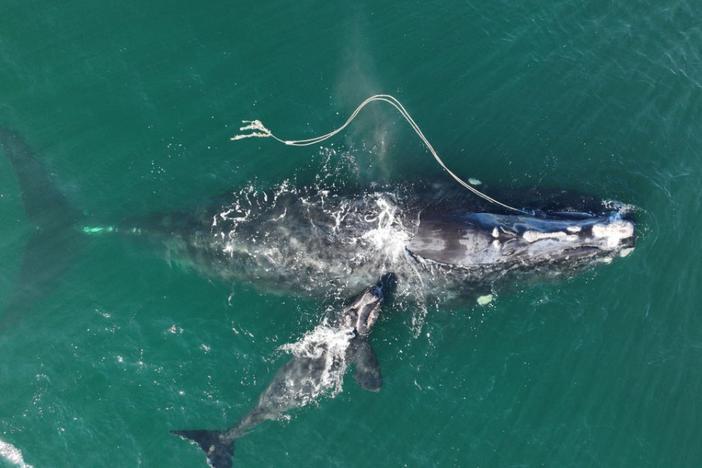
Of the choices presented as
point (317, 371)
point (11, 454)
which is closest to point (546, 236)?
point (317, 371)

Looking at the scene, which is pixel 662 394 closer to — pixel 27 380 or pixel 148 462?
pixel 148 462

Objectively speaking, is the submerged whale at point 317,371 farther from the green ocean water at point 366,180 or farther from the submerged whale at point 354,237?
the green ocean water at point 366,180

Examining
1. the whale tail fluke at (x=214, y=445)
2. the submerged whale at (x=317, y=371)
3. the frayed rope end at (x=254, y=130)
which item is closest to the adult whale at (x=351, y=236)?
the submerged whale at (x=317, y=371)

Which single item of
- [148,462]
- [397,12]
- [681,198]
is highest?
[397,12]

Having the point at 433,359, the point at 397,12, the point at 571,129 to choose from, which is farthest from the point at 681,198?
the point at 397,12

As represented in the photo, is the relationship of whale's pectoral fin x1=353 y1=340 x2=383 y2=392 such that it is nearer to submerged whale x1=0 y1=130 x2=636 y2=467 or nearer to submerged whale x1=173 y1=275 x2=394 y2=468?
submerged whale x1=173 y1=275 x2=394 y2=468

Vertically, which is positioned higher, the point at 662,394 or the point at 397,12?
the point at 397,12
